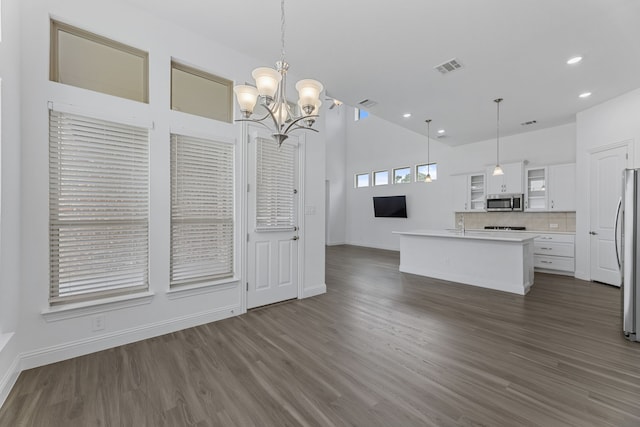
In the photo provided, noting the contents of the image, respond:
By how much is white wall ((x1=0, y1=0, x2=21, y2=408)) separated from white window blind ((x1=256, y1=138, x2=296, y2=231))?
6.83 feet

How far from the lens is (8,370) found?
1.91 metres

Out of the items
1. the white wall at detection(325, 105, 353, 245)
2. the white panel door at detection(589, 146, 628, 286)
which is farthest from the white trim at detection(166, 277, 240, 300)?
the white wall at detection(325, 105, 353, 245)

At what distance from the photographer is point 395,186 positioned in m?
9.10

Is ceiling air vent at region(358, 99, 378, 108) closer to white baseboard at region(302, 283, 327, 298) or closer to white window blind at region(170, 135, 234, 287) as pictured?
white window blind at region(170, 135, 234, 287)

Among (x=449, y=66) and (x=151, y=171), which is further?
(x=449, y=66)

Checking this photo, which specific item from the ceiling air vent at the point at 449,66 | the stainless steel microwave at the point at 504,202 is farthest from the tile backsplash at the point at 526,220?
the ceiling air vent at the point at 449,66

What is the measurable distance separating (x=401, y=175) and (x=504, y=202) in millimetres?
3361

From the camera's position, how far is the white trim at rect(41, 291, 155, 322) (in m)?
2.24

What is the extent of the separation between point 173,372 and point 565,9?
471cm

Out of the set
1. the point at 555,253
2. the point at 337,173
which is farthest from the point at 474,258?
the point at 337,173

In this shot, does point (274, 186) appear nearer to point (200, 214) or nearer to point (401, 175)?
point (200, 214)

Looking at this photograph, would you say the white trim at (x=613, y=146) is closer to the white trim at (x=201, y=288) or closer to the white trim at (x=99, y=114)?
the white trim at (x=201, y=288)

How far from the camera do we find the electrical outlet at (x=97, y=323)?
2.42m

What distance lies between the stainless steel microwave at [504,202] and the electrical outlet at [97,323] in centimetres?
738
